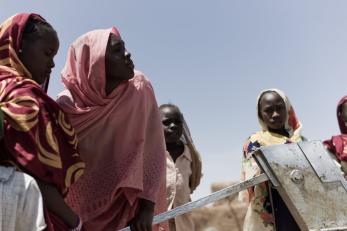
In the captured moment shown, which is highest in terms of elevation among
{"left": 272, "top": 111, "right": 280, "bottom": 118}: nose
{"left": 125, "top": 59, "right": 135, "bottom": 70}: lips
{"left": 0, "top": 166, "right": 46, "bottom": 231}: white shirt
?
{"left": 125, "top": 59, "right": 135, "bottom": 70}: lips

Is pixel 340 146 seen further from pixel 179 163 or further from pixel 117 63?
pixel 117 63

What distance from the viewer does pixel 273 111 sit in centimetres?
378

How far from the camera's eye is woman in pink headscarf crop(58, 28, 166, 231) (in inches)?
90.8

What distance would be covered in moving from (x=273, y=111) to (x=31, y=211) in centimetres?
256

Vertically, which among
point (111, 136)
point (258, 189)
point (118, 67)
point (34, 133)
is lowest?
point (258, 189)

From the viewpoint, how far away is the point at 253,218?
334 cm

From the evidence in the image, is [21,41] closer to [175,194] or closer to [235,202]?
[175,194]

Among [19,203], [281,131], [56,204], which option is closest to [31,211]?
[19,203]

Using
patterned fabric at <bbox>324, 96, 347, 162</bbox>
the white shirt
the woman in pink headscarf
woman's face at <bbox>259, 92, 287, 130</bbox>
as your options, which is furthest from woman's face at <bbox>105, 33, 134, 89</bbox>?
patterned fabric at <bbox>324, 96, 347, 162</bbox>

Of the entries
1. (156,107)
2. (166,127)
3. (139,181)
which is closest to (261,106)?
(166,127)

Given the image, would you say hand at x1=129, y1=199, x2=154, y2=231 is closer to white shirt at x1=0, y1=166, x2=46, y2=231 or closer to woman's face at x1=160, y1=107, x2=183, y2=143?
white shirt at x1=0, y1=166, x2=46, y2=231

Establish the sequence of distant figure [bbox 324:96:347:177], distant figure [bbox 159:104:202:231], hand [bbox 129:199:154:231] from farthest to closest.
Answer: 1. distant figure [bbox 159:104:202:231]
2. distant figure [bbox 324:96:347:177]
3. hand [bbox 129:199:154:231]

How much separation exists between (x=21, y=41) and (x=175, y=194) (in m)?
2.36

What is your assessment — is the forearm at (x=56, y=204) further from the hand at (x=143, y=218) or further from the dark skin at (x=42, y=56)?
the hand at (x=143, y=218)
